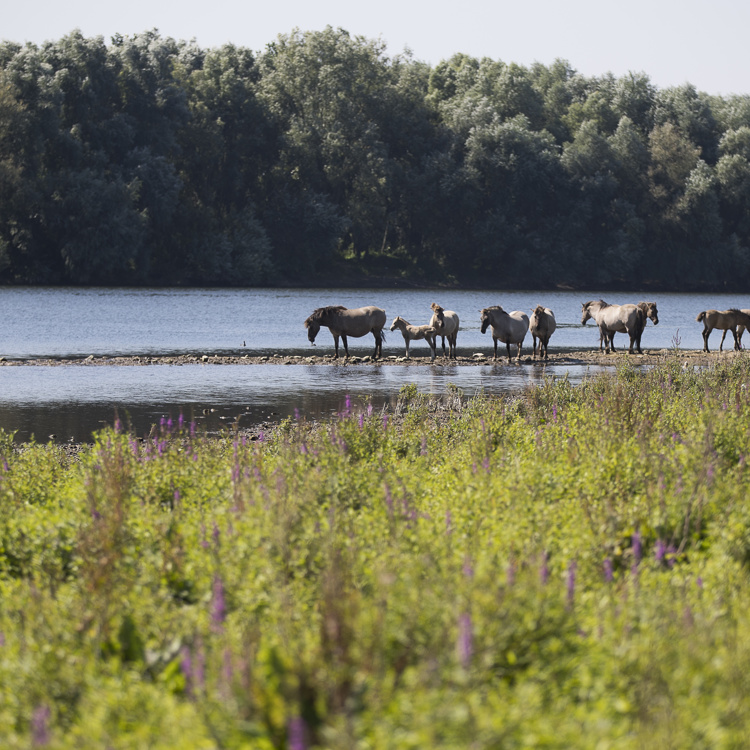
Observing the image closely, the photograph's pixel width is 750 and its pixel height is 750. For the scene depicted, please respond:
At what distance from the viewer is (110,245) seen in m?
66.9

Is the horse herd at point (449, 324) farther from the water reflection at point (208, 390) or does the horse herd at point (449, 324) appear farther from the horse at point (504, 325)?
the water reflection at point (208, 390)

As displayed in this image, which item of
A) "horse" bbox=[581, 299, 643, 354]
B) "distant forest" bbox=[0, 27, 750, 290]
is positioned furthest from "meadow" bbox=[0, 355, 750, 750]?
"distant forest" bbox=[0, 27, 750, 290]

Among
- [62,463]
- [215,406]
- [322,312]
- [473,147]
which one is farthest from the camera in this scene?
[473,147]

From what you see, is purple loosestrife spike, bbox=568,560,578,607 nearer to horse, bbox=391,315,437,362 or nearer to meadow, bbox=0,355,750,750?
meadow, bbox=0,355,750,750

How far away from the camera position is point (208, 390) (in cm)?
2131

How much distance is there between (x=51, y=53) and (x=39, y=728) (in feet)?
243

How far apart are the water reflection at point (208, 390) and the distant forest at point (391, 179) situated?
48754 millimetres

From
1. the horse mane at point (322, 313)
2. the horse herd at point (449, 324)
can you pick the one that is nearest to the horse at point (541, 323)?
the horse herd at point (449, 324)

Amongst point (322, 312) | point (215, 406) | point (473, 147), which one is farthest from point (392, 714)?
point (473, 147)

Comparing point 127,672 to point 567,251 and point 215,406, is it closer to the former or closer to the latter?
point 215,406

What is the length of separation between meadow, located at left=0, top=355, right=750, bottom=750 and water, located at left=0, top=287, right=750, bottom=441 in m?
4.18

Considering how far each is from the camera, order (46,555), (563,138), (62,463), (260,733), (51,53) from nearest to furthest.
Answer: (260,733) → (46,555) → (62,463) → (51,53) → (563,138)

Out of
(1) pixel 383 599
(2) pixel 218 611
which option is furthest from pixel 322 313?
(1) pixel 383 599

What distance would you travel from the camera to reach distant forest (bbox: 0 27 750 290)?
2975 inches
